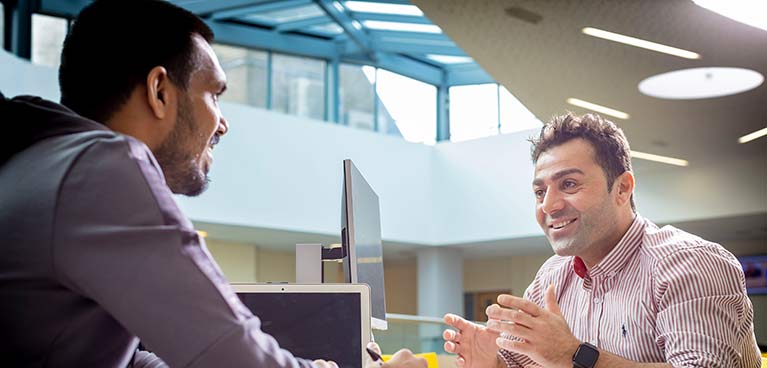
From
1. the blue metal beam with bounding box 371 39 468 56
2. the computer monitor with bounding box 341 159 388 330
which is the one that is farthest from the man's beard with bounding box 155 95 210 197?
the blue metal beam with bounding box 371 39 468 56

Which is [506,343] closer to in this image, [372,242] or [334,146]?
[372,242]

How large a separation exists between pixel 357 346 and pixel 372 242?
40 centimetres

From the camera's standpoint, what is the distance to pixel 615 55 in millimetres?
7535

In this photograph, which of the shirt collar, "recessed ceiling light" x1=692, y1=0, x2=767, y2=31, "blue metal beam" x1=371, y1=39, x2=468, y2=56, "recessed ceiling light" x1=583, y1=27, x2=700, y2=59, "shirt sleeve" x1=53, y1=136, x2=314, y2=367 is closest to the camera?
"shirt sleeve" x1=53, y1=136, x2=314, y2=367

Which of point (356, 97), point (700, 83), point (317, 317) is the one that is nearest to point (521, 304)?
point (317, 317)

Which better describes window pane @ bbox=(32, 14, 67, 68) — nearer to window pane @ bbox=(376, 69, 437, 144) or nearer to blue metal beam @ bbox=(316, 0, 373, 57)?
blue metal beam @ bbox=(316, 0, 373, 57)

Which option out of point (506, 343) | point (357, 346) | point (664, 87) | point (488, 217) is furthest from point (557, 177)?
point (488, 217)

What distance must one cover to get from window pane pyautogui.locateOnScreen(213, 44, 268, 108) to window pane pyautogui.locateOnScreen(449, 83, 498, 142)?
12.5 ft

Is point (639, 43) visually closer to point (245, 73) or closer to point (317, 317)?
point (317, 317)

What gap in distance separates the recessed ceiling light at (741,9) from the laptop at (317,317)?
506 centimetres

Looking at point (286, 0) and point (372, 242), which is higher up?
→ point (286, 0)

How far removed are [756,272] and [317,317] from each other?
14975 mm

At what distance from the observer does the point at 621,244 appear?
2.36 meters

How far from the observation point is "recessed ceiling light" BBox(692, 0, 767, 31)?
19.8 feet
